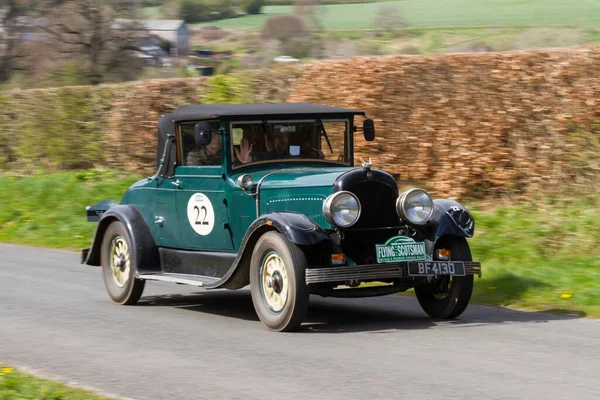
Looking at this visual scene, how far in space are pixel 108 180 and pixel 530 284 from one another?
10465mm

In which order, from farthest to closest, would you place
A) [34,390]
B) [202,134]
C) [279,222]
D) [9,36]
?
[9,36] → [202,134] → [279,222] → [34,390]

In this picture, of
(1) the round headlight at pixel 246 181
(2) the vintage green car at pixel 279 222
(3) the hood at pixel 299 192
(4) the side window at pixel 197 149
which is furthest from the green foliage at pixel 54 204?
(3) the hood at pixel 299 192

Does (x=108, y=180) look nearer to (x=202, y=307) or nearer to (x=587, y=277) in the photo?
(x=202, y=307)

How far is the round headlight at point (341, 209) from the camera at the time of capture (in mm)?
8148

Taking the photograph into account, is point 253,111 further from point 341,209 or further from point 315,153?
point 341,209

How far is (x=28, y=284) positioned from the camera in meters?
11.3

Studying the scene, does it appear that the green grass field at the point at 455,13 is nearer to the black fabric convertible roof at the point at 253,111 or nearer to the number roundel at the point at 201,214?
the black fabric convertible roof at the point at 253,111

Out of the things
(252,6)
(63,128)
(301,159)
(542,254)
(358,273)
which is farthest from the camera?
(252,6)

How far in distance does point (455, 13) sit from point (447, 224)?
28.5 m

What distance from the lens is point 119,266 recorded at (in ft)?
33.4

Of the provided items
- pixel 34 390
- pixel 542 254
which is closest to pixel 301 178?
pixel 34 390

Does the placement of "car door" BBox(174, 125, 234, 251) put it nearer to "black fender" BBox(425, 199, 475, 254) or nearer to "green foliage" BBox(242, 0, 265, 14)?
"black fender" BBox(425, 199, 475, 254)

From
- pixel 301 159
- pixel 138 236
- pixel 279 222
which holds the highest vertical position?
pixel 301 159

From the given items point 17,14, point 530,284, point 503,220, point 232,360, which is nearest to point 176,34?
point 17,14
